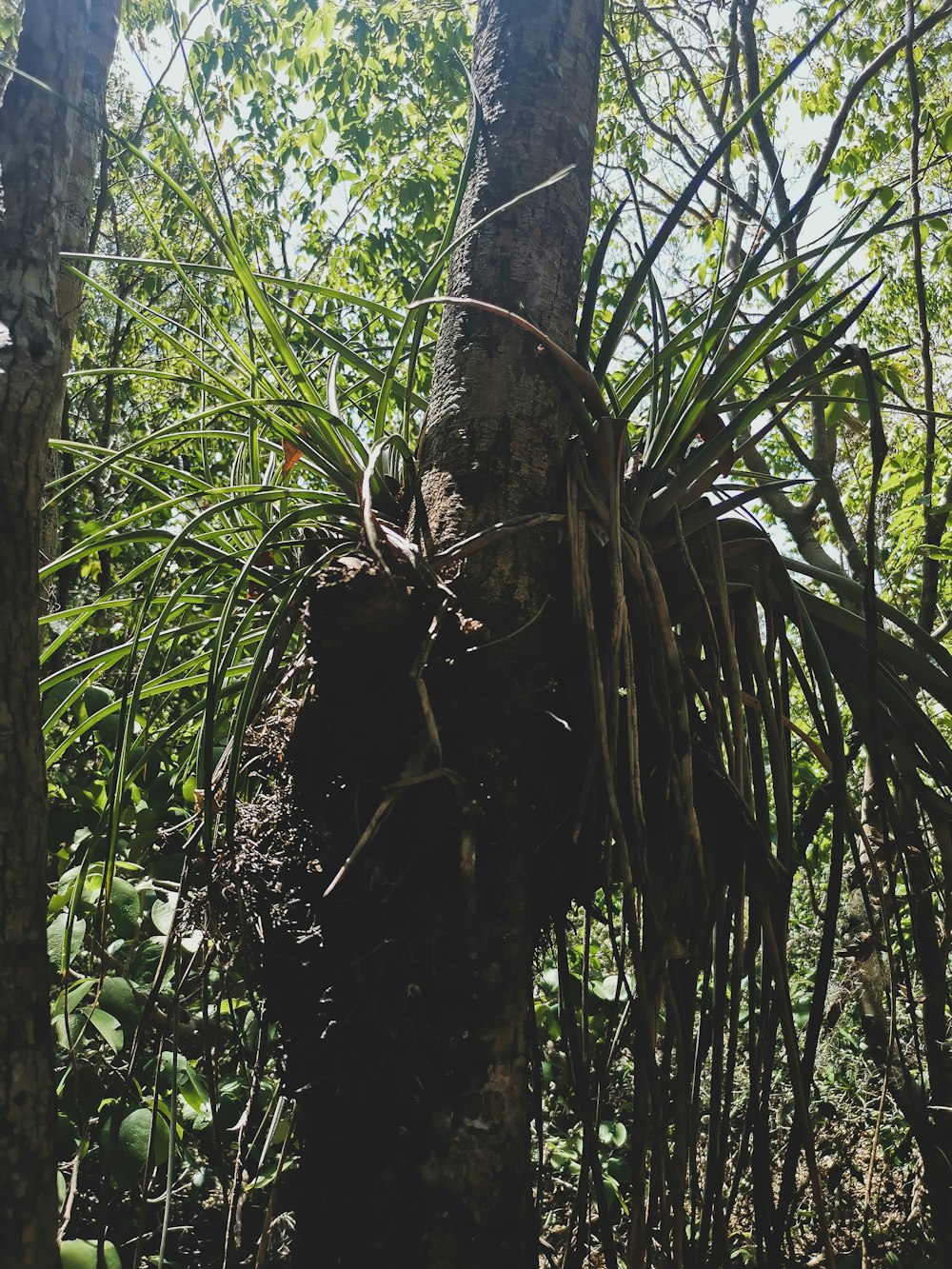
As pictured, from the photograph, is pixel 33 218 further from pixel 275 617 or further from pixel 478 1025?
pixel 478 1025

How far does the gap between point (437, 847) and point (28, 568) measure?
0.39 meters

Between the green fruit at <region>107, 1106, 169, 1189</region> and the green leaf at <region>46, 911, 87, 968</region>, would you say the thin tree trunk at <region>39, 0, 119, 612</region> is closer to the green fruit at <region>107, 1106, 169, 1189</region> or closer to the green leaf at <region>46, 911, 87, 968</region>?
the green leaf at <region>46, 911, 87, 968</region>

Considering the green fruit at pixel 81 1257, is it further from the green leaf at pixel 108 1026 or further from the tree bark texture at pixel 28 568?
the tree bark texture at pixel 28 568

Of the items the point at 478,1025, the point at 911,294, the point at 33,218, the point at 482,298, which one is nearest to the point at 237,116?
the point at 911,294

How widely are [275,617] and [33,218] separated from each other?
1.24ft

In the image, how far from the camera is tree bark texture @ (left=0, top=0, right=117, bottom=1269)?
1.71 ft

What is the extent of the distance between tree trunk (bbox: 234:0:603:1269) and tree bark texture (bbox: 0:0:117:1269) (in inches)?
9.5

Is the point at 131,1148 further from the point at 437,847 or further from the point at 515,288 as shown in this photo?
the point at 515,288

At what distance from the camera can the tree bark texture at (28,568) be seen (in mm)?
522

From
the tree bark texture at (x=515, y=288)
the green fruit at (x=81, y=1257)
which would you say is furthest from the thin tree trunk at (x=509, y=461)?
the green fruit at (x=81, y=1257)

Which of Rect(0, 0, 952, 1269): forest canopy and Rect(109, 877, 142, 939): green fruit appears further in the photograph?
Rect(109, 877, 142, 939): green fruit

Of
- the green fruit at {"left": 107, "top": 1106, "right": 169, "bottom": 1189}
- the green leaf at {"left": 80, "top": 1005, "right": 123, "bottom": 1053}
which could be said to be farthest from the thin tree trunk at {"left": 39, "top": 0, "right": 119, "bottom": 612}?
the green fruit at {"left": 107, "top": 1106, "right": 169, "bottom": 1189}

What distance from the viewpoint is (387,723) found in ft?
2.65

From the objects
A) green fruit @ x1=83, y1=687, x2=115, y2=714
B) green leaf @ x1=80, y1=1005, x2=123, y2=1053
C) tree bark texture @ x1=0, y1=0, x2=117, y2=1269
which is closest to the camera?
tree bark texture @ x1=0, y1=0, x2=117, y2=1269
